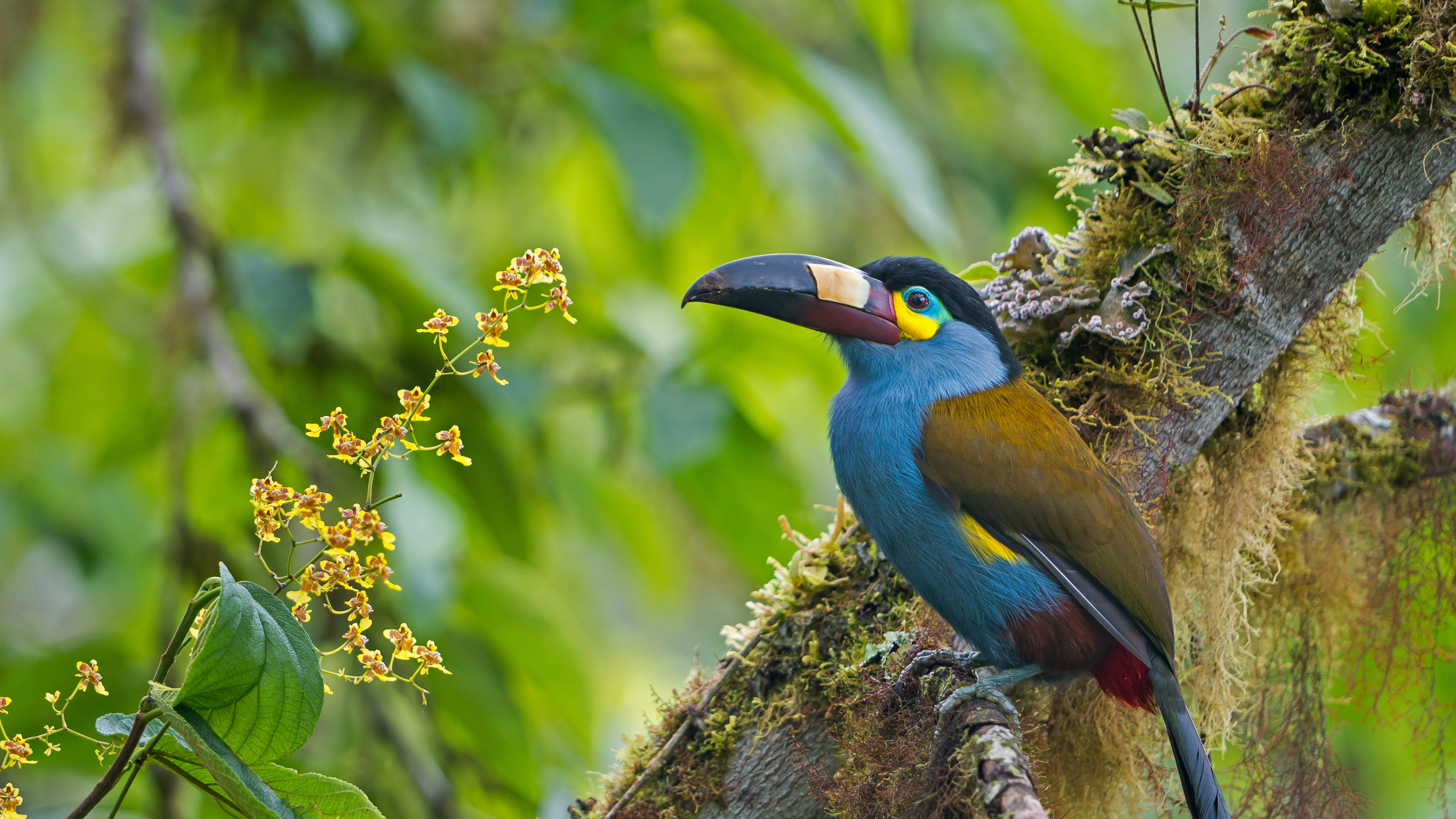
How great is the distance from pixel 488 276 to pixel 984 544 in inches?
94.2

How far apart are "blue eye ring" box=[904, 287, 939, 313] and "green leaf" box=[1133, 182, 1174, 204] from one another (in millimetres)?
411

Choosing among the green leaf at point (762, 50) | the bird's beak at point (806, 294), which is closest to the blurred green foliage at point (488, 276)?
the green leaf at point (762, 50)

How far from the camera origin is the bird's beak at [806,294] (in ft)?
6.57

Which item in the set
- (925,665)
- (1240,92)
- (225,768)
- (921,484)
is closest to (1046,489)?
(921,484)

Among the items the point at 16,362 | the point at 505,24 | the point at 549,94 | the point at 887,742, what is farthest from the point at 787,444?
the point at 16,362

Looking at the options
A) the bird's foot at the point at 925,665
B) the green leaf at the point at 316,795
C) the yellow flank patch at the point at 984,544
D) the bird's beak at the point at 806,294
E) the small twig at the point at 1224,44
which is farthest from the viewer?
the bird's beak at the point at 806,294

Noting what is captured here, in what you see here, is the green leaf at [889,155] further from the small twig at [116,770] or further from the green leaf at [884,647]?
the small twig at [116,770]

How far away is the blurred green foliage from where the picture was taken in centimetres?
282

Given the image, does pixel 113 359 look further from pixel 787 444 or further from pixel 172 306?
pixel 787 444

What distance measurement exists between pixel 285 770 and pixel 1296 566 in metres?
2.18

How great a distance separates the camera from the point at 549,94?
3525mm

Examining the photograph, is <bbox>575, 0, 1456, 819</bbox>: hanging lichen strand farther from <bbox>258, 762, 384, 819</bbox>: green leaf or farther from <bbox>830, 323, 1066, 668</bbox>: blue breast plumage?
<bbox>258, 762, 384, 819</bbox>: green leaf

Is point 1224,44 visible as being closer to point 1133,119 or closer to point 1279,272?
point 1133,119

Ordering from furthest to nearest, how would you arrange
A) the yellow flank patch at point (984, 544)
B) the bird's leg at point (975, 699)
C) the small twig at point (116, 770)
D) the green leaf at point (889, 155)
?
1. the green leaf at point (889, 155)
2. the yellow flank patch at point (984, 544)
3. the bird's leg at point (975, 699)
4. the small twig at point (116, 770)
